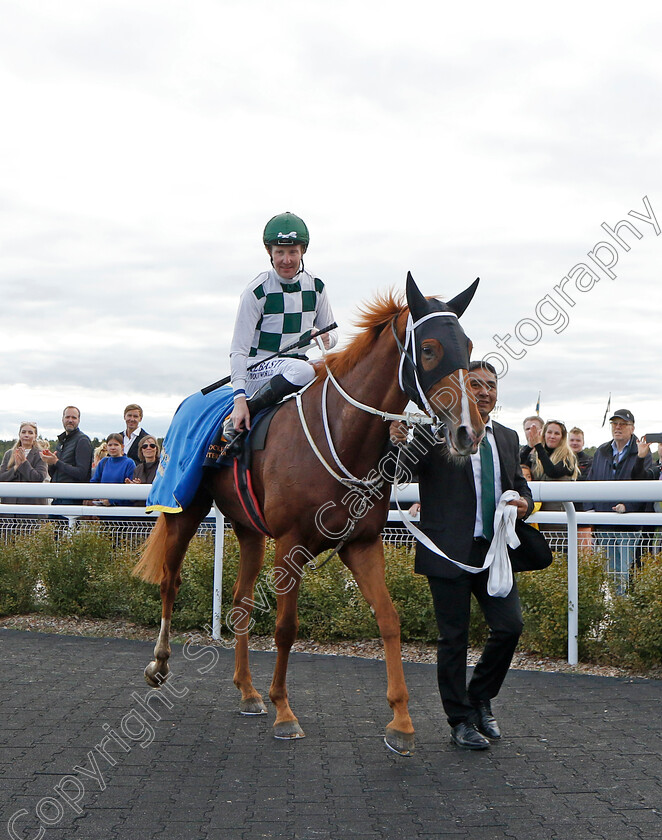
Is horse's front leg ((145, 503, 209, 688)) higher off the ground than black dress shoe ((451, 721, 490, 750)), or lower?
higher

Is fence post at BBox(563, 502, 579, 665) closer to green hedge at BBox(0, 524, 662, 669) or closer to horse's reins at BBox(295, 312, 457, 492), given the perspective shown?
green hedge at BBox(0, 524, 662, 669)

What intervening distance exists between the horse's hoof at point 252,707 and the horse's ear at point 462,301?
246 centimetres

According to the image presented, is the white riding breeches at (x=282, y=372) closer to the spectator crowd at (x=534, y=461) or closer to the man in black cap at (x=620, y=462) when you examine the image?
the spectator crowd at (x=534, y=461)

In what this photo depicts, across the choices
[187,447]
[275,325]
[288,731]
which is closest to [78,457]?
[187,447]

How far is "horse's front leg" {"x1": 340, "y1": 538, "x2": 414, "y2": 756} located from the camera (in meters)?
4.16

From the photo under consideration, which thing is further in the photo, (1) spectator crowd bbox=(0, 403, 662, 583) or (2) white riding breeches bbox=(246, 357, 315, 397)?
(1) spectator crowd bbox=(0, 403, 662, 583)

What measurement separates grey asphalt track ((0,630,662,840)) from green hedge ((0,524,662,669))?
0.44 m

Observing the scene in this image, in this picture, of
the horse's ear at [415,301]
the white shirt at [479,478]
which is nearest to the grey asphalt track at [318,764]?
the white shirt at [479,478]

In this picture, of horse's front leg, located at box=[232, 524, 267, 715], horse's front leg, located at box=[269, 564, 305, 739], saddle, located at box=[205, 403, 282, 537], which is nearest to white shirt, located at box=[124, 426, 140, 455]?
horse's front leg, located at box=[232, 524, 267, 715]

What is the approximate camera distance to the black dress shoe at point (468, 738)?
14.2ft

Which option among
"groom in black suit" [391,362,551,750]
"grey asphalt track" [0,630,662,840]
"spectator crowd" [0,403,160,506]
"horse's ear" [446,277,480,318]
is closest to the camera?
"grey asphalt track" [0,630,662,840]

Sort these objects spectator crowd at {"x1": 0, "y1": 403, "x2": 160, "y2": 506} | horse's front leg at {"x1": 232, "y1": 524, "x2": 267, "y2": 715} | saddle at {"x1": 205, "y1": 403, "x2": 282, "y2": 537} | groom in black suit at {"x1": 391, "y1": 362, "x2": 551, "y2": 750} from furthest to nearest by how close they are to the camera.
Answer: spectator crowd at {"x1": 0, "y1": 403, "x2": 160, "y2": 506}, horse's front leg at {"x1": 232, "y1": 524, "x2": 267, "y2": 715}, saddle at {"x1": 205, "y1": 403, "x2": 282, "y2": 537}, groom in black suit at {"x1": 391, "y1": 362, "x2": 551, "y2": 750}

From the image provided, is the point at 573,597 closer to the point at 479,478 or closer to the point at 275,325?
the point at 479,478

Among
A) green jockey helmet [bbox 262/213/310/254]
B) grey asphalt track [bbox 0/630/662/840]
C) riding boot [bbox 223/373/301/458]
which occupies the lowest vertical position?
grey asphalt track [bbox 0/630/662/840]
